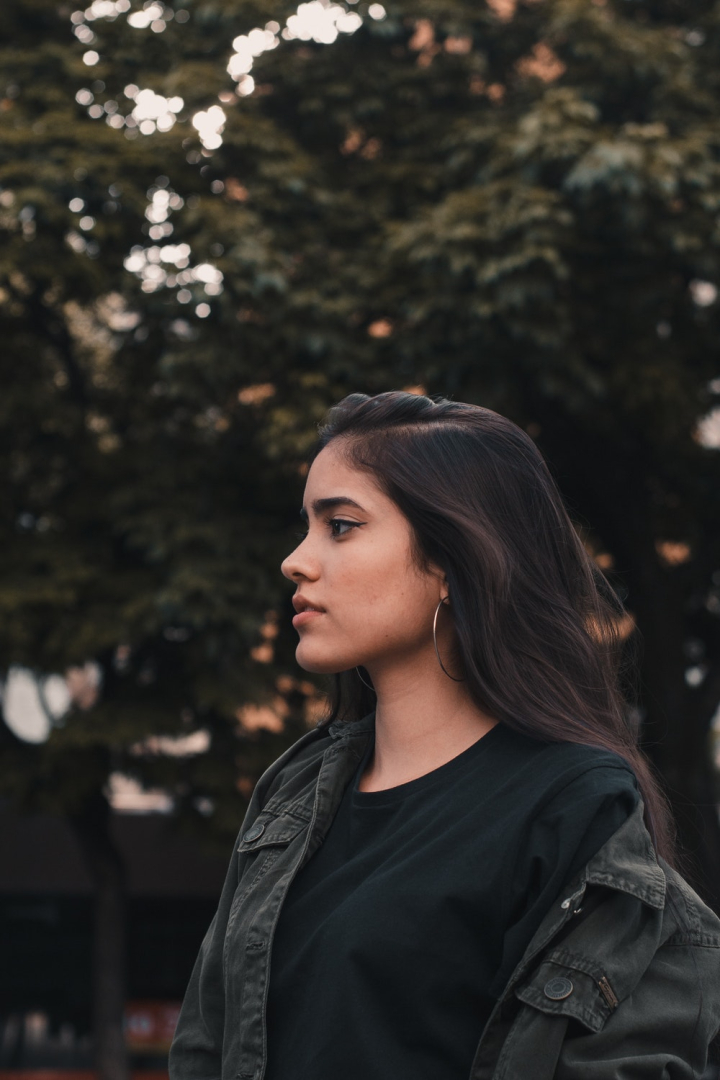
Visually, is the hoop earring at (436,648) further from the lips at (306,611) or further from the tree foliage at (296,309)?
the tree foliage at (296,309)

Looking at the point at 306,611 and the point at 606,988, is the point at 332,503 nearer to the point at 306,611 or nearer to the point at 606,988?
the point at 306,611

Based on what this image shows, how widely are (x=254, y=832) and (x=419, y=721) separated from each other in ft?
1.08

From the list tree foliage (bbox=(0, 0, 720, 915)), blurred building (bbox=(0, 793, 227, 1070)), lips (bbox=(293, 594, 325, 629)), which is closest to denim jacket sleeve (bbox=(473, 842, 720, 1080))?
lips (bbox=(293, 594, 325, 629))

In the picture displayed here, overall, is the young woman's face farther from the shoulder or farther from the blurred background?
the blurred background

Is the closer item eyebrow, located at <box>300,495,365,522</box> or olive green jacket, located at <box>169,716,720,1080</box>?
olive green jacket, located at <box>169,716,720,1080</box>

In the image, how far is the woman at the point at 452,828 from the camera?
1.54 meters

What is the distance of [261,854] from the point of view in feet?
6.38

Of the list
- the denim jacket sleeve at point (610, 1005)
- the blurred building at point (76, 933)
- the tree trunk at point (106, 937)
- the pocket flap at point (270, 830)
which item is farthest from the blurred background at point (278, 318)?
the denim jacket sleeve at point (610, 1005)

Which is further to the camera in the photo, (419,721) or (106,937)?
(106,937)

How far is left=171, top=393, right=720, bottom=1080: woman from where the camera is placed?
154 centimetres

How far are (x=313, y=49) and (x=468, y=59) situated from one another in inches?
48.3

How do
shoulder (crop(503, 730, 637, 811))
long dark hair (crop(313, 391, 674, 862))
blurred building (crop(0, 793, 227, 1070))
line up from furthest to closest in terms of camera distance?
blurred building (crop(0, 793, 227, 1070)), long dark hair (crop(313, 391, 674, 862)), shoulder (crop(503, 730, 637, 811))

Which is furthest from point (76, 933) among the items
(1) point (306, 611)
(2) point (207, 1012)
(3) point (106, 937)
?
(1) point (306, 611)

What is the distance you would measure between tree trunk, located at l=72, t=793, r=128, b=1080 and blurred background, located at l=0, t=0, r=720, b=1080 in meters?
0.03
